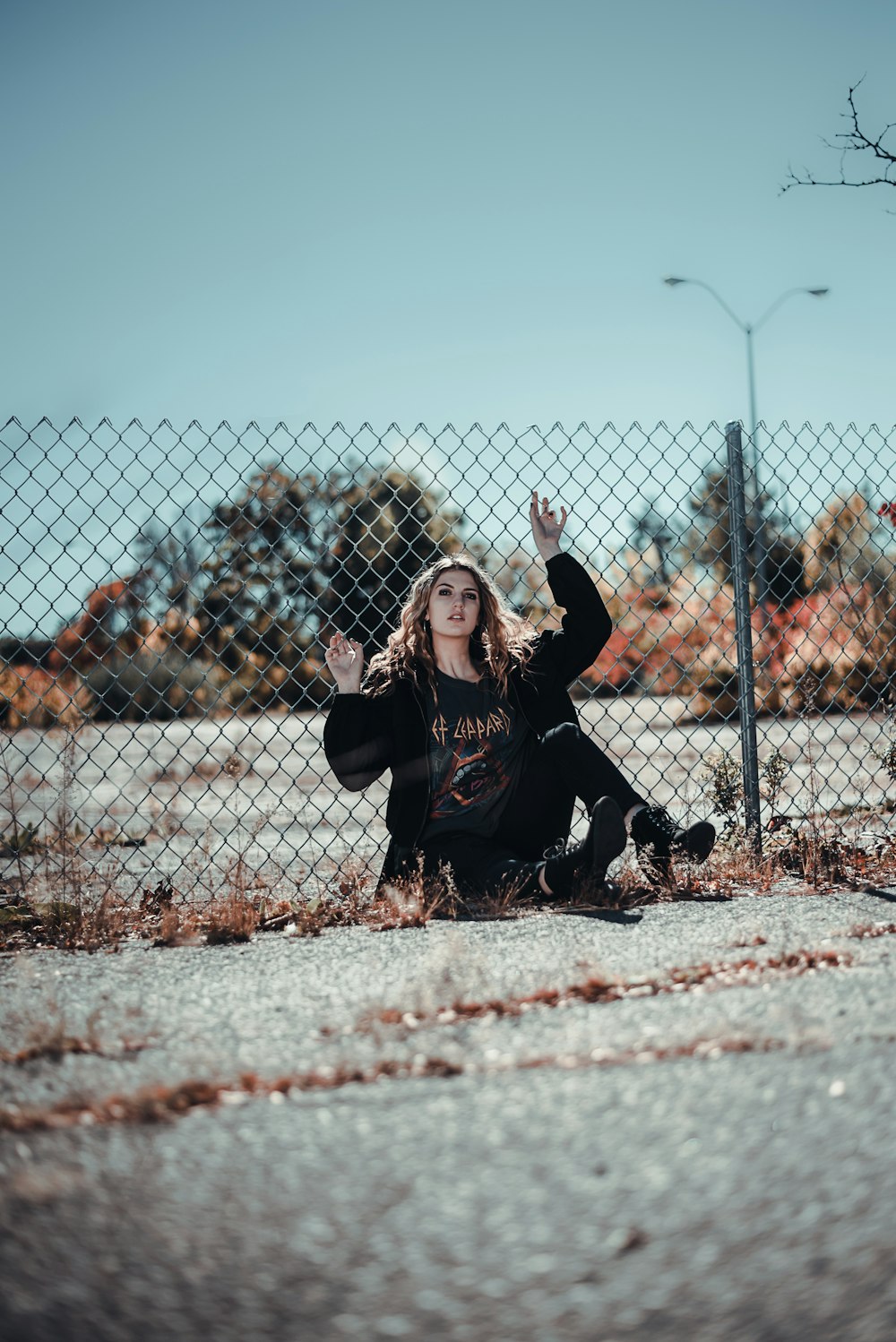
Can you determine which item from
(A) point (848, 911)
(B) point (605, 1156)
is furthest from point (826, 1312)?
(A) point (848, 911)

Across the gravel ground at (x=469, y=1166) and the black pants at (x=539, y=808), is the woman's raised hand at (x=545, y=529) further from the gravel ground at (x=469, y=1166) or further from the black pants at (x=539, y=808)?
the gravel ground at (x=469, y=1166)

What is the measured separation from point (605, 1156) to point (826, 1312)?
0.45 meters

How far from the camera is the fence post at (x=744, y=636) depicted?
443 cm

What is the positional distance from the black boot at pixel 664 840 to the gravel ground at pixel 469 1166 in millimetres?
1004

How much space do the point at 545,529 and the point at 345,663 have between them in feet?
3.21

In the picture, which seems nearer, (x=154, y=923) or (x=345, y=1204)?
(x=345, y=1204)

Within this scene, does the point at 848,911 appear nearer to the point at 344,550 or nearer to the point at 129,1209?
the point at 129,1209

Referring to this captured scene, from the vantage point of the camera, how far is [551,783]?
4.07 metres

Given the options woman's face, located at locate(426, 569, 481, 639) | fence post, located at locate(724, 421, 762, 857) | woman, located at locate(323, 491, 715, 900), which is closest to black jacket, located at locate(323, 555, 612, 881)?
woman, located at locate(323, 491, 715, 900)

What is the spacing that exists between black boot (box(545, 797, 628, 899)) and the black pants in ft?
0.65

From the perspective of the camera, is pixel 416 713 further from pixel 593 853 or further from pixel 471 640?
pixel 593 853

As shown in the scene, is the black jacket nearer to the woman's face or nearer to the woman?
the woman

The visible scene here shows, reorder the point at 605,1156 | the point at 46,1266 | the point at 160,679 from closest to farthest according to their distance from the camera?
1. the point at 46,1266
2. the point at 605,1156
3. the point at 160,679

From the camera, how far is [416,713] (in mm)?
4090
